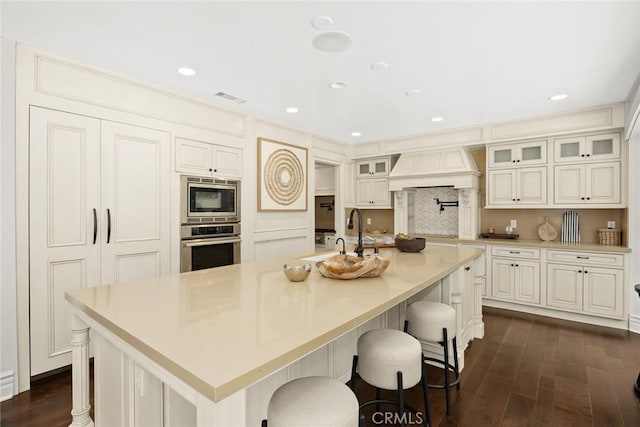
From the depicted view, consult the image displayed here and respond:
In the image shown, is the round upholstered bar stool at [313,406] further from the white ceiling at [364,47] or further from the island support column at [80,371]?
the white ceiling at [364,47]

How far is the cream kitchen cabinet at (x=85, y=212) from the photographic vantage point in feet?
8.09

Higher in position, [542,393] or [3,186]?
[3,186]

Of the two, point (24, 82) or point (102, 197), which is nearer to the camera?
point (24, 82)

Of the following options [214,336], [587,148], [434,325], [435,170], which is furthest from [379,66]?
[587,148]

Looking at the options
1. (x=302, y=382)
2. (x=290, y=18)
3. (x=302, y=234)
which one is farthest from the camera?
(x=302, y=234)

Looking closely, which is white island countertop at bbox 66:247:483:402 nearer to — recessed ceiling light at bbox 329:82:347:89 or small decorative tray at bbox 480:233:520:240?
recessed ceiling light at bbox 329:82:347:89

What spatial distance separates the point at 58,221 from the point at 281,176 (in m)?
2.58

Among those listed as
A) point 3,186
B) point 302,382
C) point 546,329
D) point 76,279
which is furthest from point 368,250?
point 3,186

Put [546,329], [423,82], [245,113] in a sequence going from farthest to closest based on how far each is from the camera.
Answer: [245,113] < [546,329] < [423,82]

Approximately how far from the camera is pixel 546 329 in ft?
11.8

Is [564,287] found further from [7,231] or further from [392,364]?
[7,231]

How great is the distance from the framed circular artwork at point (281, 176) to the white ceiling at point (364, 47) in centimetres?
82

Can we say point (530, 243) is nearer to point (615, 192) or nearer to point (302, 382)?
point (615, 192)

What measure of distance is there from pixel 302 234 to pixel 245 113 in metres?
1.95
